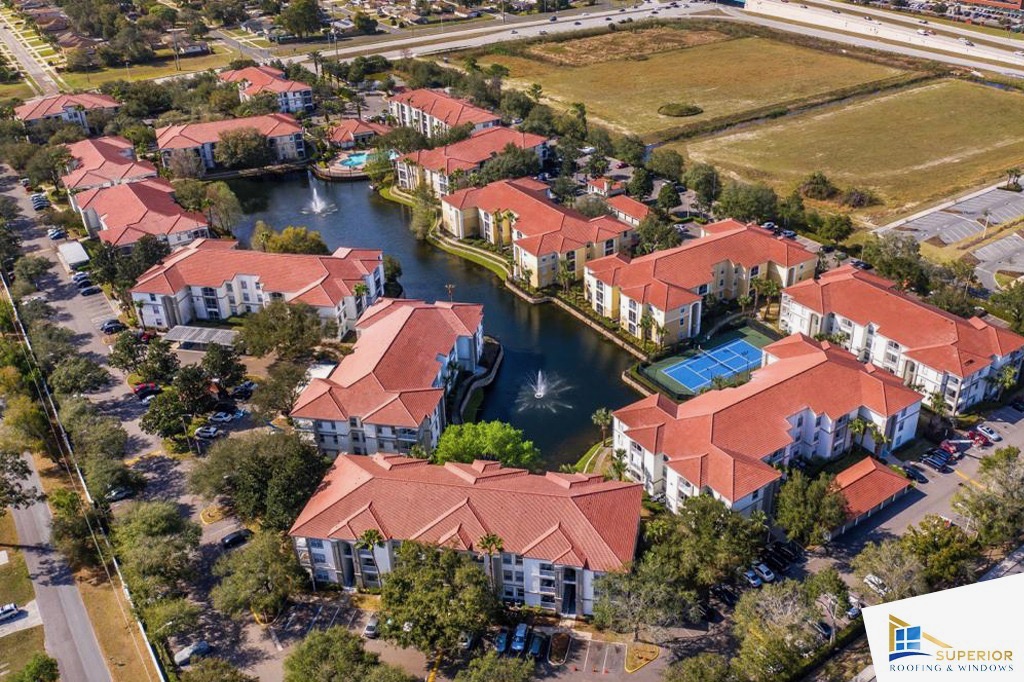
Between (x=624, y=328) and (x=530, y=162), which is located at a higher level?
(x=530, y=162)

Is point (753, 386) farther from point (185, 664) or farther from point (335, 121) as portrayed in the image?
point (335, 121)

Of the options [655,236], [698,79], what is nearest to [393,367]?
[655,236]

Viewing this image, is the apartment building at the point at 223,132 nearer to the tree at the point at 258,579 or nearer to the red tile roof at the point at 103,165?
the red tile roof at the point at 103,165

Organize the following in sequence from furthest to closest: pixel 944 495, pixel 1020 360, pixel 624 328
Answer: pixel 624 328
pixel 1020 360
pixel 944 495

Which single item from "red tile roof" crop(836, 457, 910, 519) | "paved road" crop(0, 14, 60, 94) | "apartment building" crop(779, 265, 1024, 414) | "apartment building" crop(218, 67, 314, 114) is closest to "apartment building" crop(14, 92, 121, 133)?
"apartment building" crop(218, 67, 314, 114)

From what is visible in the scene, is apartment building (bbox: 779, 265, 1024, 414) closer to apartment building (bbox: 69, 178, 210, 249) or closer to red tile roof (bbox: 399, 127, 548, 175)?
red tile roof (bbox: 399, 127, 548, 175)

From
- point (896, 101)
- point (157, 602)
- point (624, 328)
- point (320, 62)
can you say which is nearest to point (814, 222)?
point (624, 328)

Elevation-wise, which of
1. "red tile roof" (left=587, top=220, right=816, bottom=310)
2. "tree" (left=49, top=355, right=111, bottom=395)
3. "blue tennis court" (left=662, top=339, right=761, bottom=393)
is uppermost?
"red tile roof" (left=587, top=220, right=816, bottom=310)
